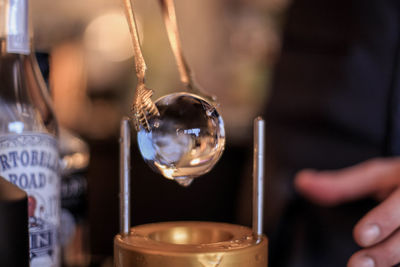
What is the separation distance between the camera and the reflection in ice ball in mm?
257

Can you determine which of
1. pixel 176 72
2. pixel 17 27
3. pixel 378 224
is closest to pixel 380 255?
pixel 378 224

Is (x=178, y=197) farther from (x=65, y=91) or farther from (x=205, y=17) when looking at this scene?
(x=205, y=17)

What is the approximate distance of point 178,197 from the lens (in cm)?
119

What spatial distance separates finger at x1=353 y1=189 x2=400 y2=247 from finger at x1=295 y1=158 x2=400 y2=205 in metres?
0.27

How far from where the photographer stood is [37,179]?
328 millimetres

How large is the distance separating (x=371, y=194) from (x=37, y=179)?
432mm

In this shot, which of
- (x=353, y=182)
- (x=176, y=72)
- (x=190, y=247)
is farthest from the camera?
(x=176, y=72)

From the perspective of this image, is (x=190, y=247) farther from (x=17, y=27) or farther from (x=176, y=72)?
(x=176, y=72)

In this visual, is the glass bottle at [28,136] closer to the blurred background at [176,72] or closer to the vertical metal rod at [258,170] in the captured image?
the vertical metal rod at [258,170]

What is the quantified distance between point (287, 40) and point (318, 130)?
0.59 feet

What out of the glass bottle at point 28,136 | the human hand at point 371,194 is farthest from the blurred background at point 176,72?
the glass bottle at point 28,136

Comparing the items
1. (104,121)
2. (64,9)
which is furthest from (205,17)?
(104,121)

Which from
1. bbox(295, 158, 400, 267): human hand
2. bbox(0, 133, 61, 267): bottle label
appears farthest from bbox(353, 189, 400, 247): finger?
bbox(0, 133, 61, 267): bottle label

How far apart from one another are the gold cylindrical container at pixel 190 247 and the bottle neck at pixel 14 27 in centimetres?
15
